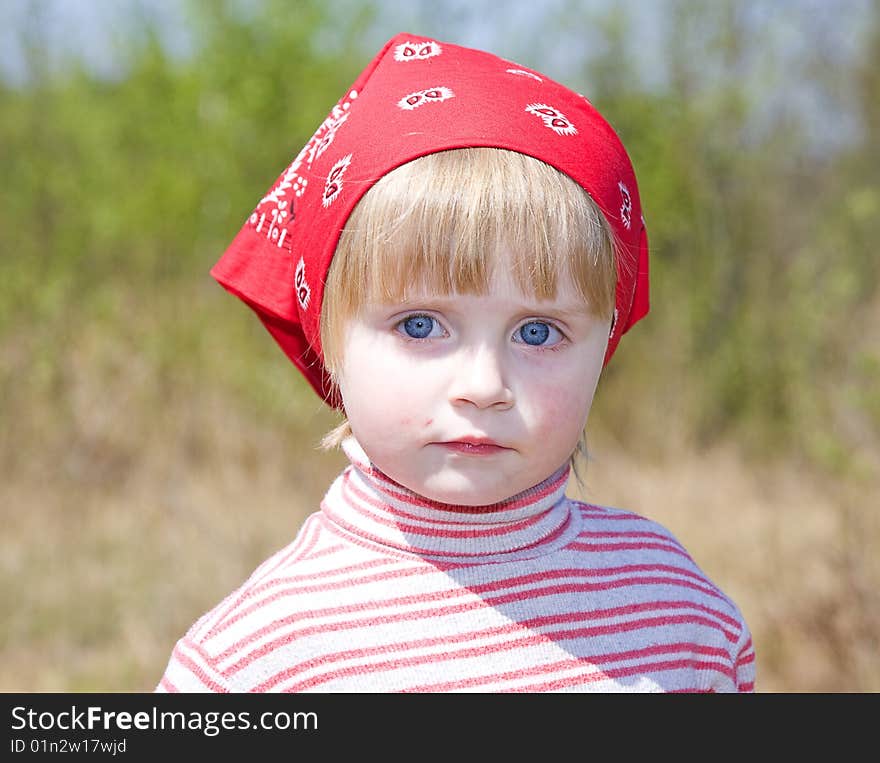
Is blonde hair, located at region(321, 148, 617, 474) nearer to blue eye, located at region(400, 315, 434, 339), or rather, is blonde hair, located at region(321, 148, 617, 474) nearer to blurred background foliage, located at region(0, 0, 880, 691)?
blue eye, located at region(400, 315, 434, 339)

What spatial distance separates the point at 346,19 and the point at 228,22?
0.67 m

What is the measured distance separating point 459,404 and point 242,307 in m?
5.02

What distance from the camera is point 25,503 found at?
5098 mm

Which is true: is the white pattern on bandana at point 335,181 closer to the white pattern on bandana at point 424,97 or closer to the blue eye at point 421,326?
the white pattern on bandana at point 424,97

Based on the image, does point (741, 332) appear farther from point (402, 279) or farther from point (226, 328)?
point (402, 279)

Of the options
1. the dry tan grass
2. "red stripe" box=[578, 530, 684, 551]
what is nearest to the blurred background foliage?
the dry tan grass

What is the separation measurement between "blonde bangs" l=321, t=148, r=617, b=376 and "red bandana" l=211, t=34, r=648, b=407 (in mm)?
23

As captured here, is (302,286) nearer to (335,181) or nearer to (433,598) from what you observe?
(335,181)

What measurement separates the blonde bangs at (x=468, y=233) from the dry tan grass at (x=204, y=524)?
250cm

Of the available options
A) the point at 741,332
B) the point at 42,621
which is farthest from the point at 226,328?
the point at 741,332

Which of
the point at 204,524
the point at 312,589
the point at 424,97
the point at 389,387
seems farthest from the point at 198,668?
the point at 204,524

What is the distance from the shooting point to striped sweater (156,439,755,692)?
140 centimetres

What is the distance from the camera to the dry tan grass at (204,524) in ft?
11.9

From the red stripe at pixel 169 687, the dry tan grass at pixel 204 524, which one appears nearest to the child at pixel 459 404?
the red stripe at pixel 169 687
